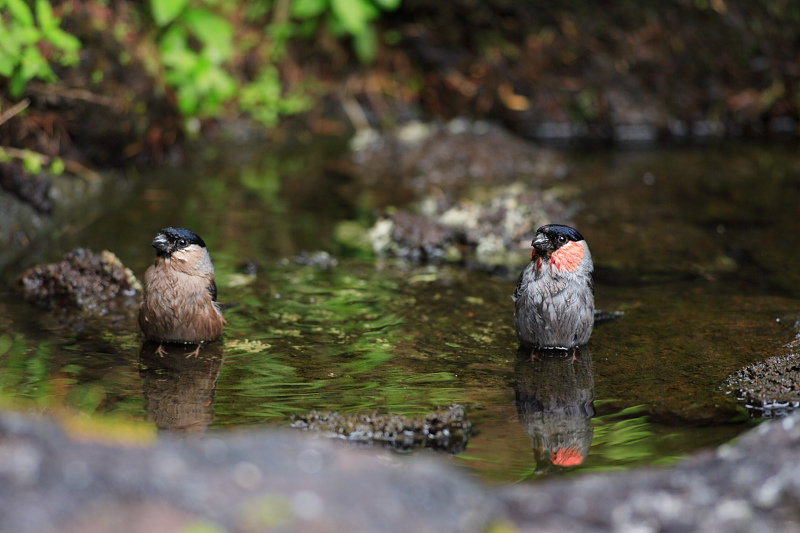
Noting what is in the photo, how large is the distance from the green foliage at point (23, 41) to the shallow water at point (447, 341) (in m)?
1.45

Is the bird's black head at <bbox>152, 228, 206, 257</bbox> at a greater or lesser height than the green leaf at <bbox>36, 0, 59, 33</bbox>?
lesser

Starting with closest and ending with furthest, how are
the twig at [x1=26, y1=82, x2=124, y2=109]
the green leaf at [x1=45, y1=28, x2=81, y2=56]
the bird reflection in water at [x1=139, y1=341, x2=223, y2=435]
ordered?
the bird reflection in water at [x1=139, y1=341, x2=223, y2=435], the green leaf at [x1=45, y1=28, x2=81, y2=56], the twig at [x1=26, y1=82, x2=124, y2=109]

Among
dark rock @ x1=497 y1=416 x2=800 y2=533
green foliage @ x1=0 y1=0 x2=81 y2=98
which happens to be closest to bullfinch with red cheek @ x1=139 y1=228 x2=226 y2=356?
green foliage @ x1=0 y1=0 x2=81 y2=98

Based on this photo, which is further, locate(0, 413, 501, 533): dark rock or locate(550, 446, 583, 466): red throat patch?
locate(550, 446, 583, 466): red throat patch

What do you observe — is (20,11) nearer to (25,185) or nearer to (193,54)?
(25,185)

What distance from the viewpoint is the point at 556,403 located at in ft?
15.0

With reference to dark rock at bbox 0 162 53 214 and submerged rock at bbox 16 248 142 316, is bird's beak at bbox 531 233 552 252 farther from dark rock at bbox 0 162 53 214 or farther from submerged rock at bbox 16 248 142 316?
dark rock at bbox 0 162 53 214

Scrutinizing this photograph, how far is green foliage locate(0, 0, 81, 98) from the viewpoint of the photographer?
22.4 ft

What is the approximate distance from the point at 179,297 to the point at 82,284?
3.92 ft

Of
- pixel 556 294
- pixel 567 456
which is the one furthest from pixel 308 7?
pixel 567 456

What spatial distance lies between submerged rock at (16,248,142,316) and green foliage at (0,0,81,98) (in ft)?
5.76

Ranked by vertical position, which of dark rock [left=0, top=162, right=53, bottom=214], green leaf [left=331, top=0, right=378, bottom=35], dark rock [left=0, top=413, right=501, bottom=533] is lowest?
dark rock [left=0, top=413, right=501, bottom=533]

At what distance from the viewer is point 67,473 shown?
260cm

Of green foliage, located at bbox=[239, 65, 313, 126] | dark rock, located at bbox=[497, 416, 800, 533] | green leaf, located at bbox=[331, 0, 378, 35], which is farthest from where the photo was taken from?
green foliage, located at bbox=[239, 65, 313, 126]
